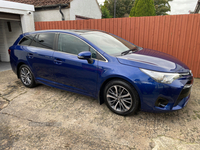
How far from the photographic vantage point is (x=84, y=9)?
11477 mm

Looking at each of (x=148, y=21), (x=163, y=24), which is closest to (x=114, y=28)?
(x=148, y=21)

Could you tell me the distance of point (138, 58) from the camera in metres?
2.81

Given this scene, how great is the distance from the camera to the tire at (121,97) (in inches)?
104

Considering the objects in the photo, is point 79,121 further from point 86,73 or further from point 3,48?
point 3,48

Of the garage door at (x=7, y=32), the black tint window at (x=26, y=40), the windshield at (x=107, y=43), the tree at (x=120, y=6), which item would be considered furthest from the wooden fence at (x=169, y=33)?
the tree at (x=120, y=6)

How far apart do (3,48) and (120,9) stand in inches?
1291

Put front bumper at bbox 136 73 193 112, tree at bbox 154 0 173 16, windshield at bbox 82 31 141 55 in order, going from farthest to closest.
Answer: tree at bbox 154 0 173 16 < windshield at bbox 82 31 141 55 < front bumper at bbox 136 73 193 112

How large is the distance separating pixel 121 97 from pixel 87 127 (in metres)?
0.82

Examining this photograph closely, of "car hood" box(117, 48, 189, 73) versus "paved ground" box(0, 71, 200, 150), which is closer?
"paved ground" box(0, 71, 200, 150)

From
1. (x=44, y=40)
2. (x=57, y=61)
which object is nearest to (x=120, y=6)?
(x=44, y=40)

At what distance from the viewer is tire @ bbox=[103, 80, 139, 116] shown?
264 cm

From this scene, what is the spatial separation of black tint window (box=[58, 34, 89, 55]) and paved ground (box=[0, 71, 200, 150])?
4.01 feet

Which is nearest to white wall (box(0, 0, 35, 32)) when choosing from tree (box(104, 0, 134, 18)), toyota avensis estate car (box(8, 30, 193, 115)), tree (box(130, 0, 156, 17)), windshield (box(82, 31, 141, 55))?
toyota avensis estate car (box(8, 30, 193, 115))

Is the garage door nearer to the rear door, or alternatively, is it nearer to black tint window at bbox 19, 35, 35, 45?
black tint window at bbox 19, 35, 35, 45
